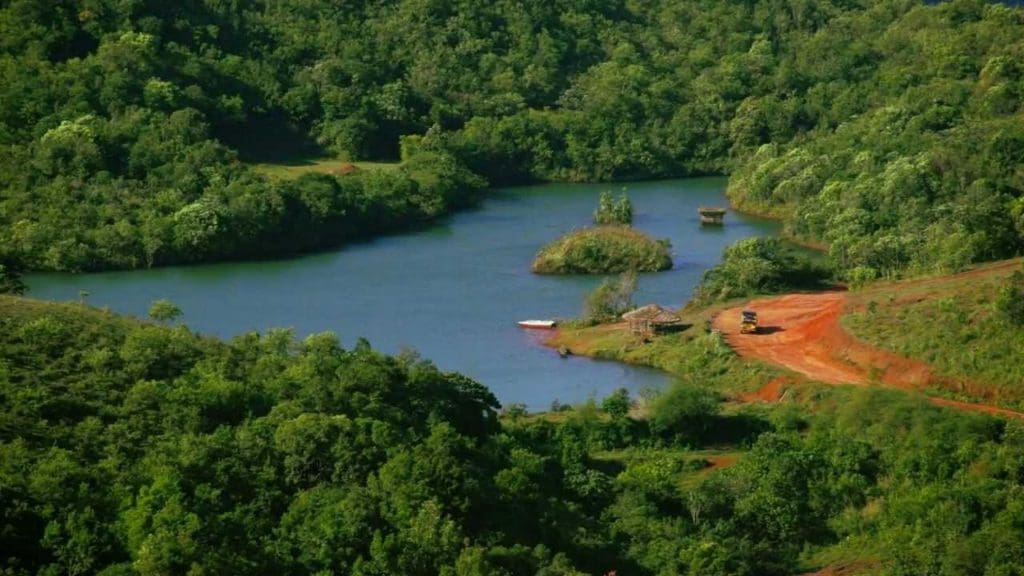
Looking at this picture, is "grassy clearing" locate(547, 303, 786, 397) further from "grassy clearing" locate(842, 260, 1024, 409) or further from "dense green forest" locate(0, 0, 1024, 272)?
"dense green forest" locate(0, 0, 1024, 272)

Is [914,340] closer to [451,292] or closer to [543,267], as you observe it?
[451,292]

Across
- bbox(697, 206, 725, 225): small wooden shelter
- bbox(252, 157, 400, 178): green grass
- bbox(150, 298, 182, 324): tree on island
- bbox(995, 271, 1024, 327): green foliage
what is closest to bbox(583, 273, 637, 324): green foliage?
bbox(995, 271, 1024, 327): green foliage

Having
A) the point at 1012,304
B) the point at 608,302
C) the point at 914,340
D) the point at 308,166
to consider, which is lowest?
the point at 608,302

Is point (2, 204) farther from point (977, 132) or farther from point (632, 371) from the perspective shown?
point (977, 132)

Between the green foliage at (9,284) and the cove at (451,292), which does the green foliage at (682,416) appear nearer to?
the cove at (451,292)

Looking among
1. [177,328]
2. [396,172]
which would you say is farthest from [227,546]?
[396,172]

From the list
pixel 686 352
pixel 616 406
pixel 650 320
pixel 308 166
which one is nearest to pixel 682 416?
pixel 616 406

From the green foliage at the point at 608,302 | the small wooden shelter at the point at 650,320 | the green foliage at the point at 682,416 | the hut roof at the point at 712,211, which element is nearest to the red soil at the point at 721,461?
the green foliage at the point at 682,416
